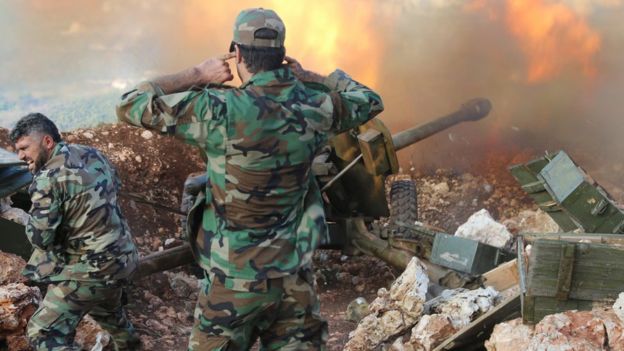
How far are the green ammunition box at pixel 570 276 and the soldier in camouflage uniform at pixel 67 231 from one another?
206 cm

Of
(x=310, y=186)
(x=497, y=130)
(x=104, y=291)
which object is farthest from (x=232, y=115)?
(x=497, y=130)

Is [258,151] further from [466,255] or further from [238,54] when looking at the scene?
[466,255]

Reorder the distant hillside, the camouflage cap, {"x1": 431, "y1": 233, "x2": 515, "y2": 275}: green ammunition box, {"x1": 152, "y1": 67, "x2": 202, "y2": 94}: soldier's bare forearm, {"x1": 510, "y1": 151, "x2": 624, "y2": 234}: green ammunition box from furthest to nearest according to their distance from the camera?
the distant hillside
{"x1": 431, "y1": 233, "x2": 515, "y2": 275}: green ammunition box
{"x1": 510, "y1": 151, "x2": 624, "y2": 234}: green ammunition box
{"x1": 152, "y1": 67, "x2": 202, "y2": 94}: soldier's bare forearm
the camouflage cap

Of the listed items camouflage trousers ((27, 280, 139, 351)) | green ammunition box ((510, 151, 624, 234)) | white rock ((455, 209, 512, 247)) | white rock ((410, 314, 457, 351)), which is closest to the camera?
camouflage trousers ((27, 280, 139, 351))

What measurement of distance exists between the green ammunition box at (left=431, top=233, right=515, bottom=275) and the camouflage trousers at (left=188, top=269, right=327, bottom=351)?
9.17 ft

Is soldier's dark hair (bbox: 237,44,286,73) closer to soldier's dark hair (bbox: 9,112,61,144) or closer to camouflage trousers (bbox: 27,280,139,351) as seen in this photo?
soldier's dark hair (bbox: 9,112,61,144)

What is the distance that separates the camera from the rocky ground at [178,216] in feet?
18.7

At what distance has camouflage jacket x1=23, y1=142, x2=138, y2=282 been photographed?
12.5 feet

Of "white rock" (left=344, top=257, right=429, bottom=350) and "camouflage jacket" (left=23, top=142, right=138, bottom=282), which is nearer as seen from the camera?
"camouflage jacket" (left=23, top=142, right=138, bottom=282)

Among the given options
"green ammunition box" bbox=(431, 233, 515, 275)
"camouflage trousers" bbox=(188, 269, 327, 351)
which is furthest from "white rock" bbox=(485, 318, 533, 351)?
"green ammunition box" bbox=(431, 233, 515, 275)

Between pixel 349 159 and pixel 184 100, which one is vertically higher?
pixel 184 100

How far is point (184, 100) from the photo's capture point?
271 centimetres

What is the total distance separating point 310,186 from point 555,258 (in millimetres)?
1519

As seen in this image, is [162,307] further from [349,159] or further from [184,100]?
[184,100]
